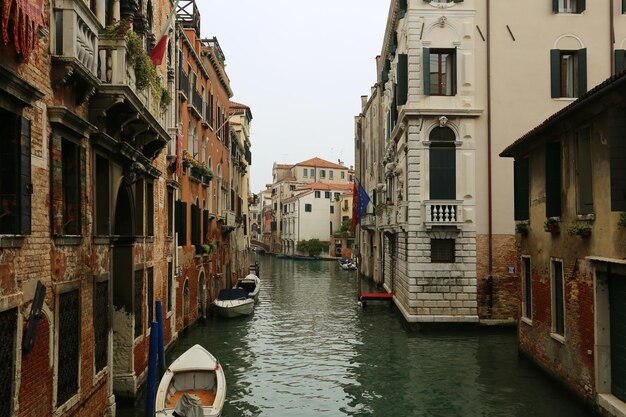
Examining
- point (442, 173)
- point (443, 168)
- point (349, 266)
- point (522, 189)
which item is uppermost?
point (443, 168)

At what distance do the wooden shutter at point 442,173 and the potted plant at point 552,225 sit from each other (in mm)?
7002

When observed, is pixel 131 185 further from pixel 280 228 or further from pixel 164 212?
pixel 280 228

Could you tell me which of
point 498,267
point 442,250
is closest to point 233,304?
point 442,250

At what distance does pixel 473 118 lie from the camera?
63.0ft

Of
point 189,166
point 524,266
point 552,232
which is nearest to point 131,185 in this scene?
point 189,166

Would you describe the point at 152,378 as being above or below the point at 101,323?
below

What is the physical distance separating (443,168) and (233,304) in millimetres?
9417

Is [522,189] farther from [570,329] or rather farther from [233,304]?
[233,304]

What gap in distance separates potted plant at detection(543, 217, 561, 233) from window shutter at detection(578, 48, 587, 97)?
8.38 m

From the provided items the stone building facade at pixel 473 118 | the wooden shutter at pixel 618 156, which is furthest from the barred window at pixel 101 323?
the stone building facade at pixel 473 118

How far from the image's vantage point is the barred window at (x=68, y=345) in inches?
315

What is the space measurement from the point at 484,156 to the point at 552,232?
287 inches

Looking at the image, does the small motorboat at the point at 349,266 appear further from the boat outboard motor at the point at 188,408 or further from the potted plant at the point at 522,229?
the boat outboard motor at the point at 188,408

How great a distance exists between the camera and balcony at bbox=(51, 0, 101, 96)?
744 cm
